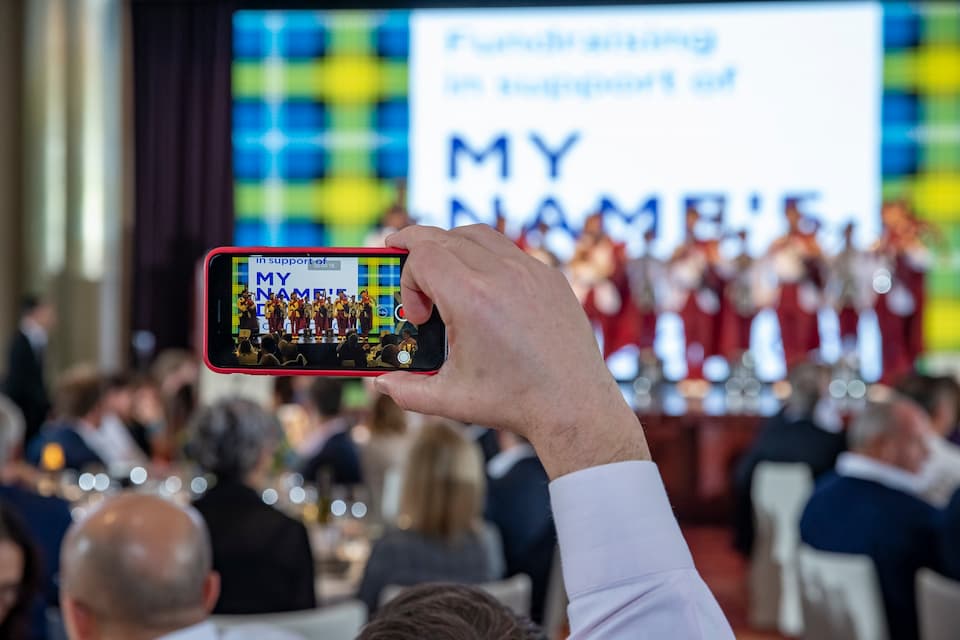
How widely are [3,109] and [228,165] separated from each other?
1846 mm

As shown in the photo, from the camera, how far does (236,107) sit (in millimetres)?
10617

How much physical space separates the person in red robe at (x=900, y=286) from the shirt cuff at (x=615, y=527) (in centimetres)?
882

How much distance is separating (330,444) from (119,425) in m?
1.47

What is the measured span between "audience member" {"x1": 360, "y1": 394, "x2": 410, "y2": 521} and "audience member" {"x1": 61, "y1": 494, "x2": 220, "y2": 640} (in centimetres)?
300

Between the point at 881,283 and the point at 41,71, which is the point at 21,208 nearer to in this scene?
the point at 41,71

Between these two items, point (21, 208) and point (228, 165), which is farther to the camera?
point (228, 165)

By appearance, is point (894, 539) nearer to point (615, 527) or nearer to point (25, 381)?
point (615, 527)

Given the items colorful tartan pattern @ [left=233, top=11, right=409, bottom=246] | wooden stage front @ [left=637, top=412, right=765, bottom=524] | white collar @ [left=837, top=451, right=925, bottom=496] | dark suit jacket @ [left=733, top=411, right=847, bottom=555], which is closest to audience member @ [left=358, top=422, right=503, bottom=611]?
white collar @ [left=837, top=451, right=925, bottom=496]

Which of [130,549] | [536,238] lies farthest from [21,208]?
[130,549]

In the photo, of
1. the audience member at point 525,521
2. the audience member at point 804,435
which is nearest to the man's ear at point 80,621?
the audience member at point 525,521

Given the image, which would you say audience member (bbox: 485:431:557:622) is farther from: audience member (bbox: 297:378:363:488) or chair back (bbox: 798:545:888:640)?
chair back (bbox: 798:545:888:640)

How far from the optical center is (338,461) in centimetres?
472

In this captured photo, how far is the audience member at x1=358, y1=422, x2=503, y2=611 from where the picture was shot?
2.93 m

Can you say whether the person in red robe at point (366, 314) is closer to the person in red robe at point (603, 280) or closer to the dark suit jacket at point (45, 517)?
the dark suit jacket at point (45, 517)
